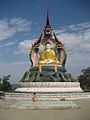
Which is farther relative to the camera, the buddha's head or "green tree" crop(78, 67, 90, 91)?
"green tree" crop(78, 67, 90, 91)

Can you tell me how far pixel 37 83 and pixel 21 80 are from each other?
87.4 inches

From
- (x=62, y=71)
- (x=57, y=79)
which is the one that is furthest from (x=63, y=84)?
(x=62, y=71)

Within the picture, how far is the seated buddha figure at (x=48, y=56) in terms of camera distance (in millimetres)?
25828

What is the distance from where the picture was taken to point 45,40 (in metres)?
27.3

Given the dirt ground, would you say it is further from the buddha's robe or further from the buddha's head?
the buddha's head

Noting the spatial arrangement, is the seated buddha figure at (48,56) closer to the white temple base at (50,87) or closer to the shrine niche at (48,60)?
the shrine niche at (48,60)

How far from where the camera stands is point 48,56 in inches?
1040

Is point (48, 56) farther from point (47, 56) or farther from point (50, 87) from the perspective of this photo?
point (50, 87)

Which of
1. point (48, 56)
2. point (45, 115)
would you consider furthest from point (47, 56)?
point (45, 115)

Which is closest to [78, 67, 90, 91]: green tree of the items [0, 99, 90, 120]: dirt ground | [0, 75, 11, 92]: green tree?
[0, 75, 11, 92]: green tree

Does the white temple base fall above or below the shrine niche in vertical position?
below

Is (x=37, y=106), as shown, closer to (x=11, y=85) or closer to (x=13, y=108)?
(x=13, y=108)

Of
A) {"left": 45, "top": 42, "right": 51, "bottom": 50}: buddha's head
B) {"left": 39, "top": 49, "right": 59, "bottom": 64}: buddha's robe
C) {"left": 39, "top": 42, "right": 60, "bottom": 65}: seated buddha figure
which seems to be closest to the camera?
{"left": 39, "top": 42, "right": 60, "bottom": 65}: seated buddha figure

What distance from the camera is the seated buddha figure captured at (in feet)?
84.7
